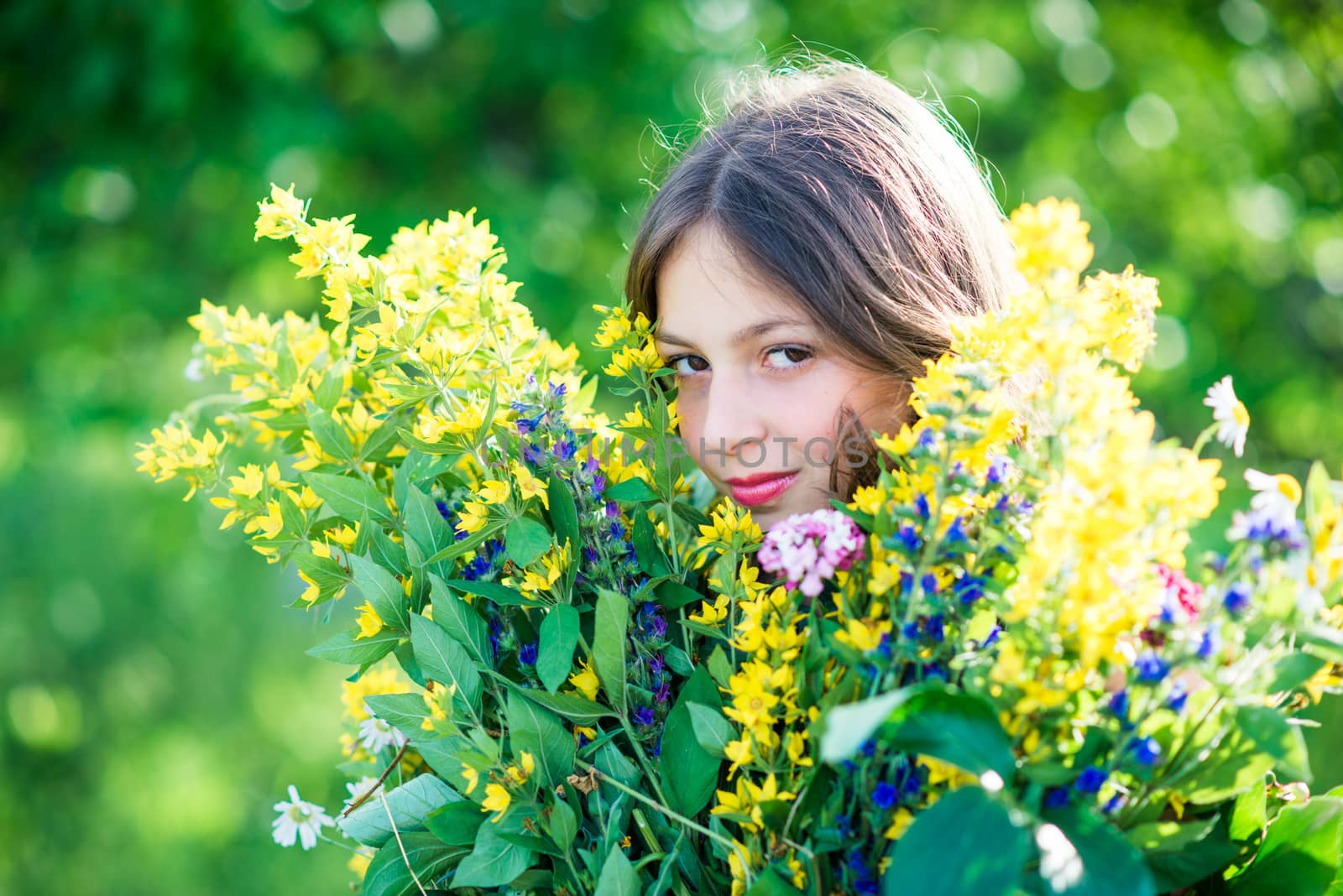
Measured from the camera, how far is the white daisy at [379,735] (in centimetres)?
90

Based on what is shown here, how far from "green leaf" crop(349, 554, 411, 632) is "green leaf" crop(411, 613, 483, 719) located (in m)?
0.03

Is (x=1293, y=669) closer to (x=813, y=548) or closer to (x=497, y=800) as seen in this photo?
(x=813, y=548)

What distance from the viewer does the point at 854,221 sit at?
950 mm

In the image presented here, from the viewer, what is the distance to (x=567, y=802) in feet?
2.50

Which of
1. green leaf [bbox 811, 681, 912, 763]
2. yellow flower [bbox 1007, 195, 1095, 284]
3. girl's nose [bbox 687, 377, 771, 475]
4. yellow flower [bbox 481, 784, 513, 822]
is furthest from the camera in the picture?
girl's nose [bbox 687, 377, 771, 475]

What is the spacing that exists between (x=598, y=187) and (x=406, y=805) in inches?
115

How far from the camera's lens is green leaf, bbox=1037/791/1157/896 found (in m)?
0.52

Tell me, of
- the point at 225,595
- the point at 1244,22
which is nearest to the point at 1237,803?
the point at 225,595

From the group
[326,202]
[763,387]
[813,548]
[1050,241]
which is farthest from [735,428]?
[326,202]

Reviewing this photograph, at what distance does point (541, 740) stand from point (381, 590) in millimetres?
164

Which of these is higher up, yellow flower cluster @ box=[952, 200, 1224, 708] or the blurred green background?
yellow flower cluster @ box=[952, 200, 1224, 708]

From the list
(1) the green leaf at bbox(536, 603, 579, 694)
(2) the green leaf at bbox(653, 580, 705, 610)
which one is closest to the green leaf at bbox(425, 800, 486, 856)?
(1) the green leaf at bbox(536, 603, 579, 694)

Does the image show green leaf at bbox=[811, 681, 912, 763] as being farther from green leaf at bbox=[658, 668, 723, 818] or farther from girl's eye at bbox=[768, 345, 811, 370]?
girl's eye at bbox=[768, 345, 811, 370]

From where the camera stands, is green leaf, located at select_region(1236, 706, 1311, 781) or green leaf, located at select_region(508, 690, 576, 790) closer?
green leaf, located at select_region(1236, 706, 1311, 781)
